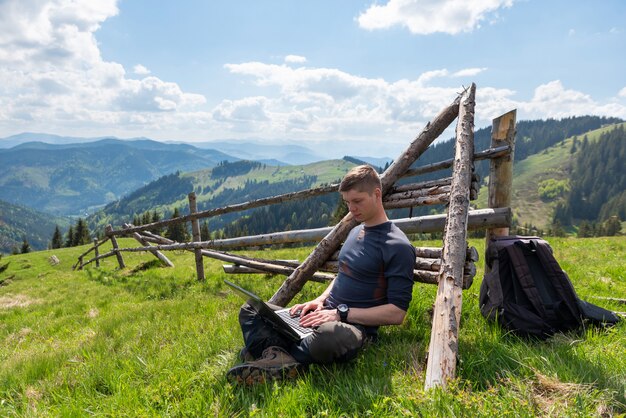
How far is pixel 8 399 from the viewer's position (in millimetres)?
3756

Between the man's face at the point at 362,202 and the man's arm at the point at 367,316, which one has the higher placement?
the man's face at the point at 362,202

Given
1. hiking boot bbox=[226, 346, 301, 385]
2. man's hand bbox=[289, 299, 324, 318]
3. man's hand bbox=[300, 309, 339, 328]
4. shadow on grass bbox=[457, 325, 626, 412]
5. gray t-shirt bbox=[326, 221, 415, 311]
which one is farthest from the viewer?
man's hand bbox=[289, 299, 324, 318]

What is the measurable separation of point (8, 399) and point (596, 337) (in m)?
6.30

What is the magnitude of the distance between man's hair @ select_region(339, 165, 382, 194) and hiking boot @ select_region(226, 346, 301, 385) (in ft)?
5.95

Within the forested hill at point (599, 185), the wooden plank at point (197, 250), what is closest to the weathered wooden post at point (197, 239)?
the wooden plank at point (197, 250)

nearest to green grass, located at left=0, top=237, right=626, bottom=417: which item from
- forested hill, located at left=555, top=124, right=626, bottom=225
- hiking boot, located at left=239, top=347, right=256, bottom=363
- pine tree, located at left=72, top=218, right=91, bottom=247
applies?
hiking boot, located at left=239, top=347, right=256, bottom=363

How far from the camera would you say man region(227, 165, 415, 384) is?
3.25m

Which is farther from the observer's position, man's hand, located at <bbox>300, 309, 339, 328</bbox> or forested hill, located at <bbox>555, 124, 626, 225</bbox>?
forested hill, located at <bbox>555, 124, 626, 225</bbox>

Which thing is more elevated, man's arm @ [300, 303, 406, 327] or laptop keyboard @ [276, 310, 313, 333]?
man's arm @ [300, 303, 406, 327]

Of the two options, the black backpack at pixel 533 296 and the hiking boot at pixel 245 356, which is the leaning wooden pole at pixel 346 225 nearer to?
the hiking boot at pixel 245 356

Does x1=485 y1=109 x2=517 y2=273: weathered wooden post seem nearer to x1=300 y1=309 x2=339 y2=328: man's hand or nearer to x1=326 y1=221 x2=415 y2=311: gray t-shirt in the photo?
x1=326 y1=221 x2=415 y2=311: gray t-shirt

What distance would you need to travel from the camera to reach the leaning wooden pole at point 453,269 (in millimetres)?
2847

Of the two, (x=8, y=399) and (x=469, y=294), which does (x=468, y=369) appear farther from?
(x=8, y=399)

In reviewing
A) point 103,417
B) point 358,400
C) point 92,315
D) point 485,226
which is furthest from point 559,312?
point 92,315
